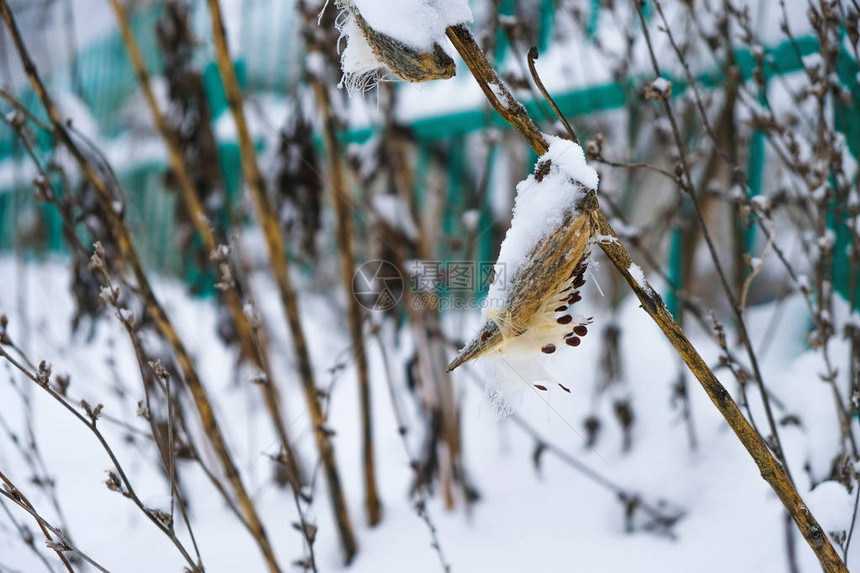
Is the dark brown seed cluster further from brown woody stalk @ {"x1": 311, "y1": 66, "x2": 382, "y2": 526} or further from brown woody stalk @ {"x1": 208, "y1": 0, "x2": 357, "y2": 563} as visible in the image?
brown woody stalk @ {"x1": 311, "y1": 66, "x2": 382, "y2": 526}

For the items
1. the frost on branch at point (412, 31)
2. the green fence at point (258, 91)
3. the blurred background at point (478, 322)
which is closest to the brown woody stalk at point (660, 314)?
the frost on branch at point (412, 31)

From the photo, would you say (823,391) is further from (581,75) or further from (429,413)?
(581,75)

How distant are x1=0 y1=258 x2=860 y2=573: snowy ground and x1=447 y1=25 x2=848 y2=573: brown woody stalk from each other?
0.19 m

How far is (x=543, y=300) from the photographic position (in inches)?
19.9

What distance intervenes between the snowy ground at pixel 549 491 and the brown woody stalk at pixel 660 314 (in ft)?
0.61

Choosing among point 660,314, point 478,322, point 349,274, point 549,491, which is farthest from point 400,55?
point 549,491

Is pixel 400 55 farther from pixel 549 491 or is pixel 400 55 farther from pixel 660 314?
Result: pixel 549 491

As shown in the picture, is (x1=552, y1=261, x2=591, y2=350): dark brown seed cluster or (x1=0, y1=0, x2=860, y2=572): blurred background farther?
(x1=0, y1=0, x2=860, y2=572): blurred background

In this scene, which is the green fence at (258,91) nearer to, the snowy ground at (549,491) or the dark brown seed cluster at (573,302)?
the snowy ground at (549,491)

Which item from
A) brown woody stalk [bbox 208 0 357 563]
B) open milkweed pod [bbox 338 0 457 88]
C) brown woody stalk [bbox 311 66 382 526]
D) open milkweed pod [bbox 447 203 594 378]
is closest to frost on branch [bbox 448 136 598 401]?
open milkweed pod [bbox 447 203 594 378]

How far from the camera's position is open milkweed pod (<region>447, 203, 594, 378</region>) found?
479 mm

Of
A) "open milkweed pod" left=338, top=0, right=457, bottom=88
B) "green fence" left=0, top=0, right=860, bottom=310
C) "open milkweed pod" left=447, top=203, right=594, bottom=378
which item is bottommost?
"open milkweed pod" left=447, top=203, right=594, bottom=378

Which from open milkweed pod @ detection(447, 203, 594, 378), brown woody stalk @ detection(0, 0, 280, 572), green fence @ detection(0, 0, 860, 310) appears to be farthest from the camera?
green fence @ detection(0, 0, 860, 310)

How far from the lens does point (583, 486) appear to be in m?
1.32
